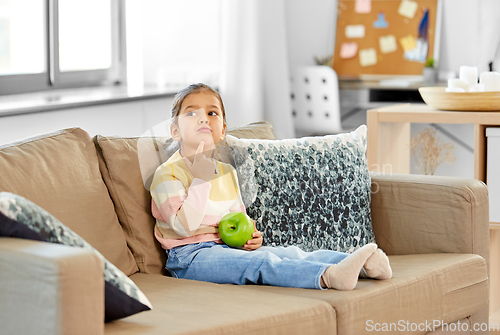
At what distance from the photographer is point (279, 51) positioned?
370cm

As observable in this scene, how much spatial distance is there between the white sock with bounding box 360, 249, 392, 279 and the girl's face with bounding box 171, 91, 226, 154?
1.77ft

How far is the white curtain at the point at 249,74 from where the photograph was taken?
340cm

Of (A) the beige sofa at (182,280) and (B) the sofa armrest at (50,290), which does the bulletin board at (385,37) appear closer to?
(A) the beige sofa at (182,280)

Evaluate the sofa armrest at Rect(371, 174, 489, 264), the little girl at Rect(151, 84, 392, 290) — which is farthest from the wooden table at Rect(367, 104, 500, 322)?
the little girl at Rect(151, 84, 392, 290)

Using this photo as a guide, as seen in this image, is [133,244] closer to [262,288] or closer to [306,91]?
[262,288]

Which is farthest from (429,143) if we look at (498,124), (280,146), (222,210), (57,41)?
Answer: (57,41)

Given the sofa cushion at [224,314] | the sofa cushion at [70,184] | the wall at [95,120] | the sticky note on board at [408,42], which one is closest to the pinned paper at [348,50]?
the sticky note on board at [408,42]

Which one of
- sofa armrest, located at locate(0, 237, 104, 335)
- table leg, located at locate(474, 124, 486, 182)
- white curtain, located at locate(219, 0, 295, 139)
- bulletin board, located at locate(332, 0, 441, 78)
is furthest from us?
bulletin board, located at locate(332, 0, 441, 78)

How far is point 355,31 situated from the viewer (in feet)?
13.3

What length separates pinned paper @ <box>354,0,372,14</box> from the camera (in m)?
4.00

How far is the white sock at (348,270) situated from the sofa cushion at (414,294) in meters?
0.02

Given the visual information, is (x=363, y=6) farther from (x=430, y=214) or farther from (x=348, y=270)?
(x=348, y=270)

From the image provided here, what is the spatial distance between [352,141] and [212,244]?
Result: 1.86ft

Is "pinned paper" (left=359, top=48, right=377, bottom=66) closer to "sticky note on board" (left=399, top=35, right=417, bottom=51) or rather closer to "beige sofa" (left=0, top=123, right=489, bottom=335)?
"sticky note on board" (left=399, top=35, right=417, bottom=51)
